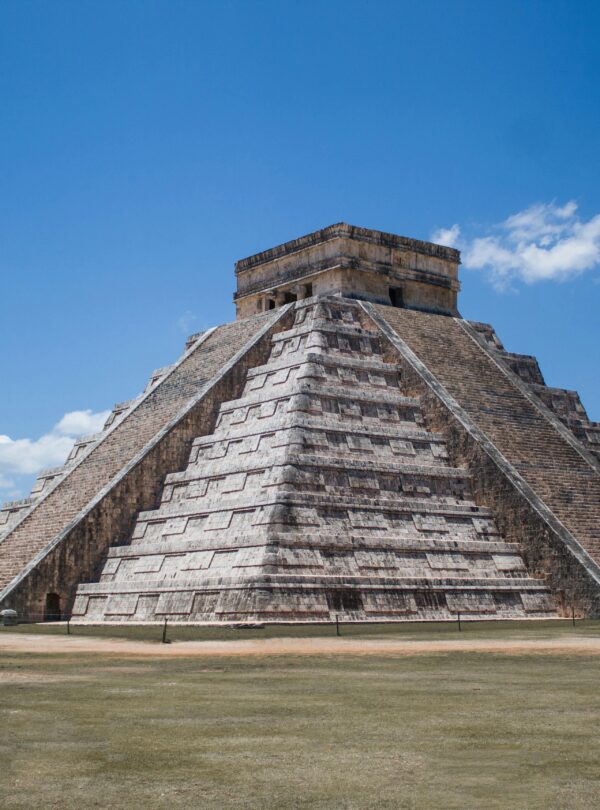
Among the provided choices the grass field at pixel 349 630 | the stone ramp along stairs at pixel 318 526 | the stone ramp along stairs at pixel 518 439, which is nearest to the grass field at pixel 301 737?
the grass field at pixel 349 630

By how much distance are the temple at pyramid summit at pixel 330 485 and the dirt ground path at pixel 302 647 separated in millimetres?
3628

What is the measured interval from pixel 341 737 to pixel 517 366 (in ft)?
87.1

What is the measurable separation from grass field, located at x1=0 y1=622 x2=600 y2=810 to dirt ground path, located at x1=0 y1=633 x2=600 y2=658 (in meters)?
2.29

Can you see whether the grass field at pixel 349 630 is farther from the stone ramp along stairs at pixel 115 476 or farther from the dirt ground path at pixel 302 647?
the stone ramp along stairs at pixel 115 476

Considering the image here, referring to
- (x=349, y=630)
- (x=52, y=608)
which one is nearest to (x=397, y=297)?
(x=52, y=608)

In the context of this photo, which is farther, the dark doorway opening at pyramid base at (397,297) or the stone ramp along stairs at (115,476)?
the dark doorway opening at pyramid base at (397,297)

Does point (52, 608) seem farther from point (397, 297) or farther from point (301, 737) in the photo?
point (301, 737)

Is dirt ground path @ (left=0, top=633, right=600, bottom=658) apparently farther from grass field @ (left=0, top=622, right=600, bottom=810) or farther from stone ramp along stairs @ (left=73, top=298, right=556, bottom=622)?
stone ramp along stairs @ (left=73, top=298, right=556, bottom=622)

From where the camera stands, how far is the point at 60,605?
24.5 m

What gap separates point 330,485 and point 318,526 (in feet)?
5.09

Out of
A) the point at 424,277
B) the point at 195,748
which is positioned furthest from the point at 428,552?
the point at 195,748

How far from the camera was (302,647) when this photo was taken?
15.3m

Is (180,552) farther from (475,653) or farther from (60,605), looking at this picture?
(475,653)

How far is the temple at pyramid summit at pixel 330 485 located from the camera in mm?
21812
